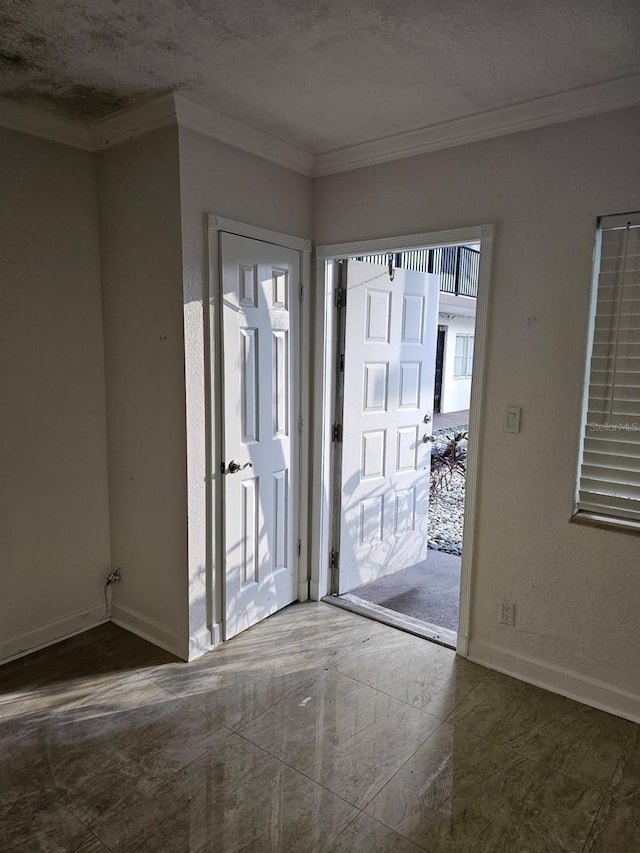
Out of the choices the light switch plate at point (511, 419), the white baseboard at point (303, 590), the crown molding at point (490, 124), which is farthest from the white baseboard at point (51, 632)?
the crown molding at point (490, 124)

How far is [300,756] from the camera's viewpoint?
2.05 m

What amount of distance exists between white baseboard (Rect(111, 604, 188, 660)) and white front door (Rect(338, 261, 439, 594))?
1069mm

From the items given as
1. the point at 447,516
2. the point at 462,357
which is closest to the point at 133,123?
the point at 447,516

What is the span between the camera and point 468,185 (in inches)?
99.7

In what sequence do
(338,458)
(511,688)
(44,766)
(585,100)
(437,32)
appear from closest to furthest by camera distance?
1. (437,32)
2. (44,766)
3. (585,100)
4. (511,688)
5. (338,458)

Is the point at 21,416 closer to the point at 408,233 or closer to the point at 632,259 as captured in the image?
the point at 408,233

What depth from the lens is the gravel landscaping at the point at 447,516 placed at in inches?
171

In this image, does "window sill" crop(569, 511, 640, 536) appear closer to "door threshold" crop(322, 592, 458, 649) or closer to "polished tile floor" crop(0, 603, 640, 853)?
"polished tile floor" crop(0, 603, 640, 853)

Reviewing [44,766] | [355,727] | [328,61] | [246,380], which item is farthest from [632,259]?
[44,766]

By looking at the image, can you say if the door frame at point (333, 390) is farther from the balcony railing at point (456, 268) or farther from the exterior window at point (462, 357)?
the exterior window at point (462, 357)

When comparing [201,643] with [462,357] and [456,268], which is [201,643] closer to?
[456,268]

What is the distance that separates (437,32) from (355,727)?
2498 millimetres

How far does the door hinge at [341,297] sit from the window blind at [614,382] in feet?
4.42

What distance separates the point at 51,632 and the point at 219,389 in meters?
1.48
